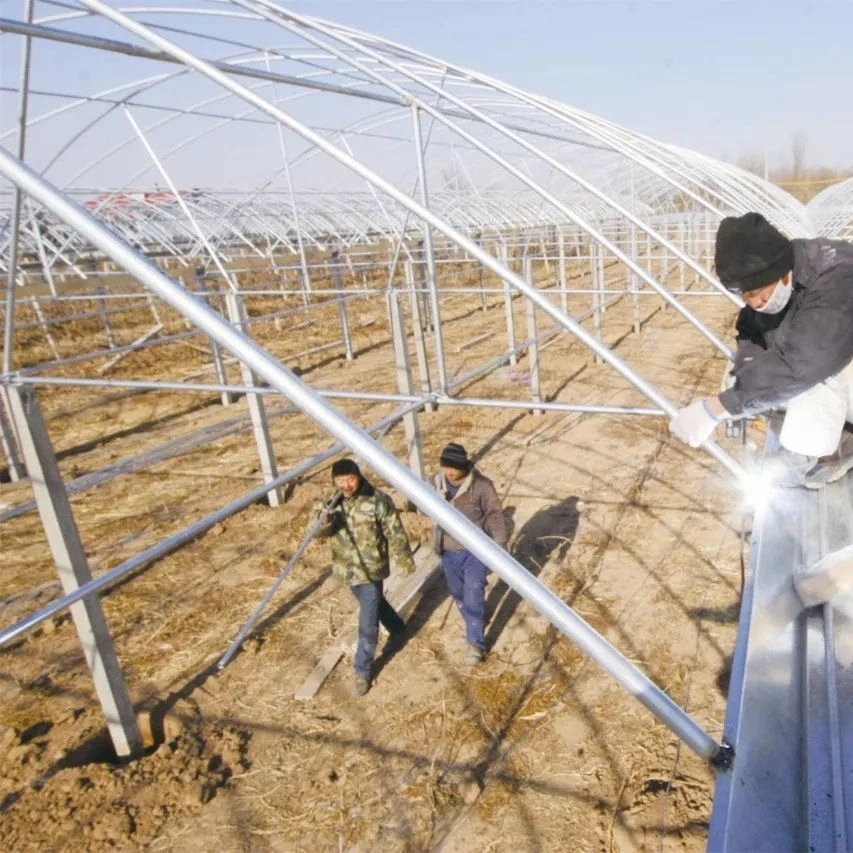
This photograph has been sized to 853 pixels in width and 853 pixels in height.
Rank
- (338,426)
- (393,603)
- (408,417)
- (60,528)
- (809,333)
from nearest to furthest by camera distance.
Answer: (338,426)
(809,333)
(60,528)
(393,603)
(408,417)

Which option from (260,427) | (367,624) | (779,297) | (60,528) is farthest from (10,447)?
(779,297)

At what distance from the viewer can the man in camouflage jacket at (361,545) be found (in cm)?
363

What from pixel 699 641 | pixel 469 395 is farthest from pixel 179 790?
pixel 469 395

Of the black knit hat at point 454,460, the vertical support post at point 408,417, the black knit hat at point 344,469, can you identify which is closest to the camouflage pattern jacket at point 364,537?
the black knit hat at point 344,469

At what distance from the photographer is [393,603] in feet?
14.1

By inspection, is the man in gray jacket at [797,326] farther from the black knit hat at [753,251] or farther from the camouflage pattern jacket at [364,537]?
the camouflage pattern jacket at [364,537]

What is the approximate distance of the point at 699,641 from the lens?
12.4 ft

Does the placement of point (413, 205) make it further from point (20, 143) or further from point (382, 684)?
point (382, 684)

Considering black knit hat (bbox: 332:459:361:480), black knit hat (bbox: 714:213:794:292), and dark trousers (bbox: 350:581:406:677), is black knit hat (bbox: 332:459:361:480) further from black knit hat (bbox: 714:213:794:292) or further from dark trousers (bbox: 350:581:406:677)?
black knit hat (bbox: 714:213:794:292)

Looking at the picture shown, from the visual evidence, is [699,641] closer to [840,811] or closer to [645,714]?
[645,714]

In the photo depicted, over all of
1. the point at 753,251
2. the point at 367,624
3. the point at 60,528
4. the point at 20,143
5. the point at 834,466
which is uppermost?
the point at 20,143

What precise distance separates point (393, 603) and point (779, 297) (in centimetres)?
317

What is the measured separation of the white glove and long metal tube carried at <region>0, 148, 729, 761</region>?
91 centimetres

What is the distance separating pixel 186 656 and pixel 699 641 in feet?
9.73
